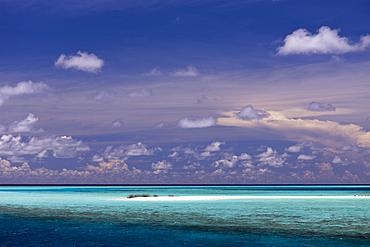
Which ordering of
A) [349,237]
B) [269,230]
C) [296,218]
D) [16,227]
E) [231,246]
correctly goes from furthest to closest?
1. [296,218]
2. [16,227]
3. [269,230]
4. [349,237]
5. [231,246]

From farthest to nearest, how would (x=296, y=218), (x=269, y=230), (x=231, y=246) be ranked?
(x=296, y=218) < (x=269, y=230) < (x=231, y=246)

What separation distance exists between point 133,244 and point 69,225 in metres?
14.4

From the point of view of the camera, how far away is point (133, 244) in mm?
32250

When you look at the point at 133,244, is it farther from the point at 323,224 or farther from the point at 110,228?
the point at 323,224

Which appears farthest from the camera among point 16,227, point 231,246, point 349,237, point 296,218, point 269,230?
point 296,218

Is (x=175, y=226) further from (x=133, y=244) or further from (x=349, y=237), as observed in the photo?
(x=349, y=237)

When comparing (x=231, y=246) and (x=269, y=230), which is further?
(x=269, y=230)

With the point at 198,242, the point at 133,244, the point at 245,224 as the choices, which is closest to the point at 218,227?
the point at 245,224

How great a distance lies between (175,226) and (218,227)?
4.53 metres

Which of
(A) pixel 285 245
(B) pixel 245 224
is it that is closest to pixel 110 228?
(B) pixel 245 224

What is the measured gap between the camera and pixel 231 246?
102ft

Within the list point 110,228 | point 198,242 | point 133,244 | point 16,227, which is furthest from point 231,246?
point 16,227

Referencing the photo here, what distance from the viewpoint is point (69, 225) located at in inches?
1731

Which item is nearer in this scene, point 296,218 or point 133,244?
point 133,244
